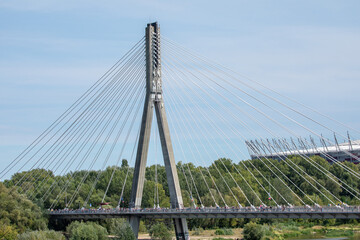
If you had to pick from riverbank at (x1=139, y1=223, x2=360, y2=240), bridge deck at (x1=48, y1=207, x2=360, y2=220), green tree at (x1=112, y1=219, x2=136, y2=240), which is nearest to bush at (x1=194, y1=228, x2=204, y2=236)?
riverbank at (x1=139, y1=223, x2=360, y2=240)

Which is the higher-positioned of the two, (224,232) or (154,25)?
(154,25)

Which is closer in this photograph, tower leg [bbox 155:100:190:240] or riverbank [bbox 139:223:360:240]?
tower leg [bbox 155:100:190:240]

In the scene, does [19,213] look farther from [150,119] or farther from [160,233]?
[150,119]

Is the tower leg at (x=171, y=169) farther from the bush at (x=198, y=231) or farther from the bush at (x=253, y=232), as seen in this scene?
the bush at (x=198, y=231)

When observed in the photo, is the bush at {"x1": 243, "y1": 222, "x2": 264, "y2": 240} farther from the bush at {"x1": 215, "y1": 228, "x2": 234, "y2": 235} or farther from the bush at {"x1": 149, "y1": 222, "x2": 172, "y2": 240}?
the bush at {"x1": 149, "y1": 222, "x2": 172, "y2": 240}

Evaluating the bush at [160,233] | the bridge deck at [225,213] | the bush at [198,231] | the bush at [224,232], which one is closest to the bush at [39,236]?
the bridge deck at [225,213]

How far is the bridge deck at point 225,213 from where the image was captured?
49938mm

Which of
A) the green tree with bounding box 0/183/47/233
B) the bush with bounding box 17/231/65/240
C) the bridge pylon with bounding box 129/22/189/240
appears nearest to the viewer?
the bush with bounding box 17/231/65/240

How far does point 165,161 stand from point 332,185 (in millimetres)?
54401

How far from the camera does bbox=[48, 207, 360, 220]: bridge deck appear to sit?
49.9 m

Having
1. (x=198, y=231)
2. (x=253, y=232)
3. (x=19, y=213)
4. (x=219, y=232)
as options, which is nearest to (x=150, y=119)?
(x=19, y=213)

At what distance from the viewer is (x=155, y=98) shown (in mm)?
64812

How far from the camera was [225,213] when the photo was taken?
189 feet

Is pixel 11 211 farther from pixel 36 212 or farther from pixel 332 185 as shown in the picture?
pixel 332 185
